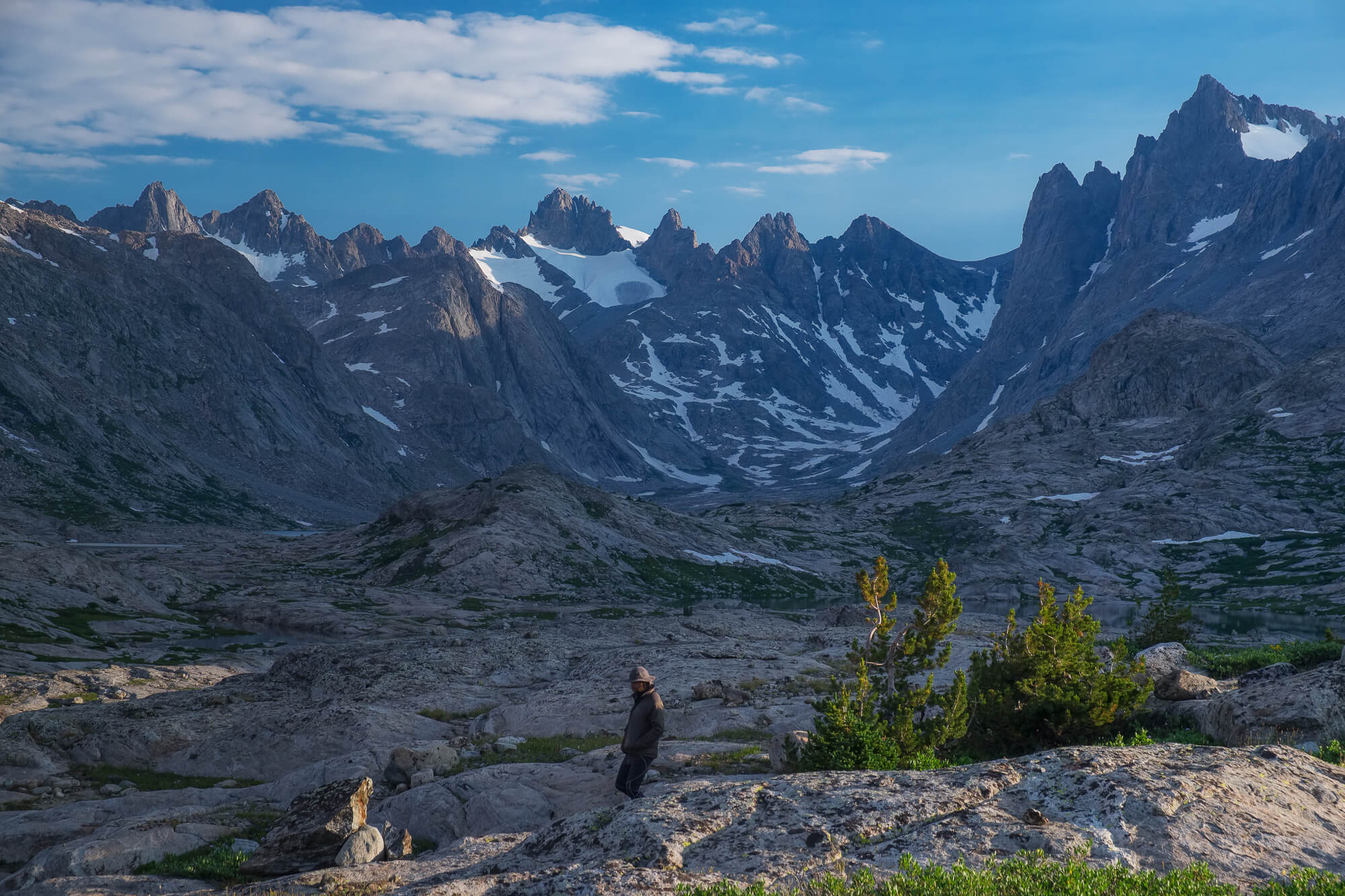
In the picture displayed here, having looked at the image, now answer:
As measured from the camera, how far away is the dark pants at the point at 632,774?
2066cm

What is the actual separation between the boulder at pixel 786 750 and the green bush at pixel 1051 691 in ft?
15.6

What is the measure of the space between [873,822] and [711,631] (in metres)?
75.5

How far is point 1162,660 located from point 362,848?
22.5 meters

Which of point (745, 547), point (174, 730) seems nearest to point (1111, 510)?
point (745, 547)

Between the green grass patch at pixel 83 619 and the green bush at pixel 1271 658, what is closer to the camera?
the green bush at pixel 1271 658

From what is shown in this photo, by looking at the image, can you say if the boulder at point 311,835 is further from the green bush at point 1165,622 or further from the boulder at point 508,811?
the green bush at point 1165,622

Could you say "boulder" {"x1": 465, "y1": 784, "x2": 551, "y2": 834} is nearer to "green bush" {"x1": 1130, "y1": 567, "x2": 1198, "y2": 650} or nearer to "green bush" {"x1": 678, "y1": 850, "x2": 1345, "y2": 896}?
"green bush" {"x1": 678, "y1": 850, "x2": 1345, "y2": 896}

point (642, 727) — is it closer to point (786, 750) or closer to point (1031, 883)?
point (786, 750)

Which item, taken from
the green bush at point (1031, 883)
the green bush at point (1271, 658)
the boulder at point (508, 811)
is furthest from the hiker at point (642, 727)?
the green bush at point (1271, 658)

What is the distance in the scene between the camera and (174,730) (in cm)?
4191

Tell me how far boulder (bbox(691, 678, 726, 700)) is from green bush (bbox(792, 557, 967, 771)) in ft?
61.7

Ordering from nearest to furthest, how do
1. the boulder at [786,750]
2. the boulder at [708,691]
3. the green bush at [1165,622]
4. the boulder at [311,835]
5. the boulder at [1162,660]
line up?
the boulder at [311,835] → the boulder at [786,750] → the boulder at [1162,660] → the boulder at [708,691] → the green bush at [1165,622]

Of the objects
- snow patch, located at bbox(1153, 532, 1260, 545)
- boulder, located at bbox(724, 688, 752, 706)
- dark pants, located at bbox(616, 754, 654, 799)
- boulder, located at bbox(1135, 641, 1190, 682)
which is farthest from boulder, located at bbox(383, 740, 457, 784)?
snow patch, located at bbox(1153, 532, 1260, 545)

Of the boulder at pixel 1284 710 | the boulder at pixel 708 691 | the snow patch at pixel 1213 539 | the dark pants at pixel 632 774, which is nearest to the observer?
the boulder at pixel 1284 710
